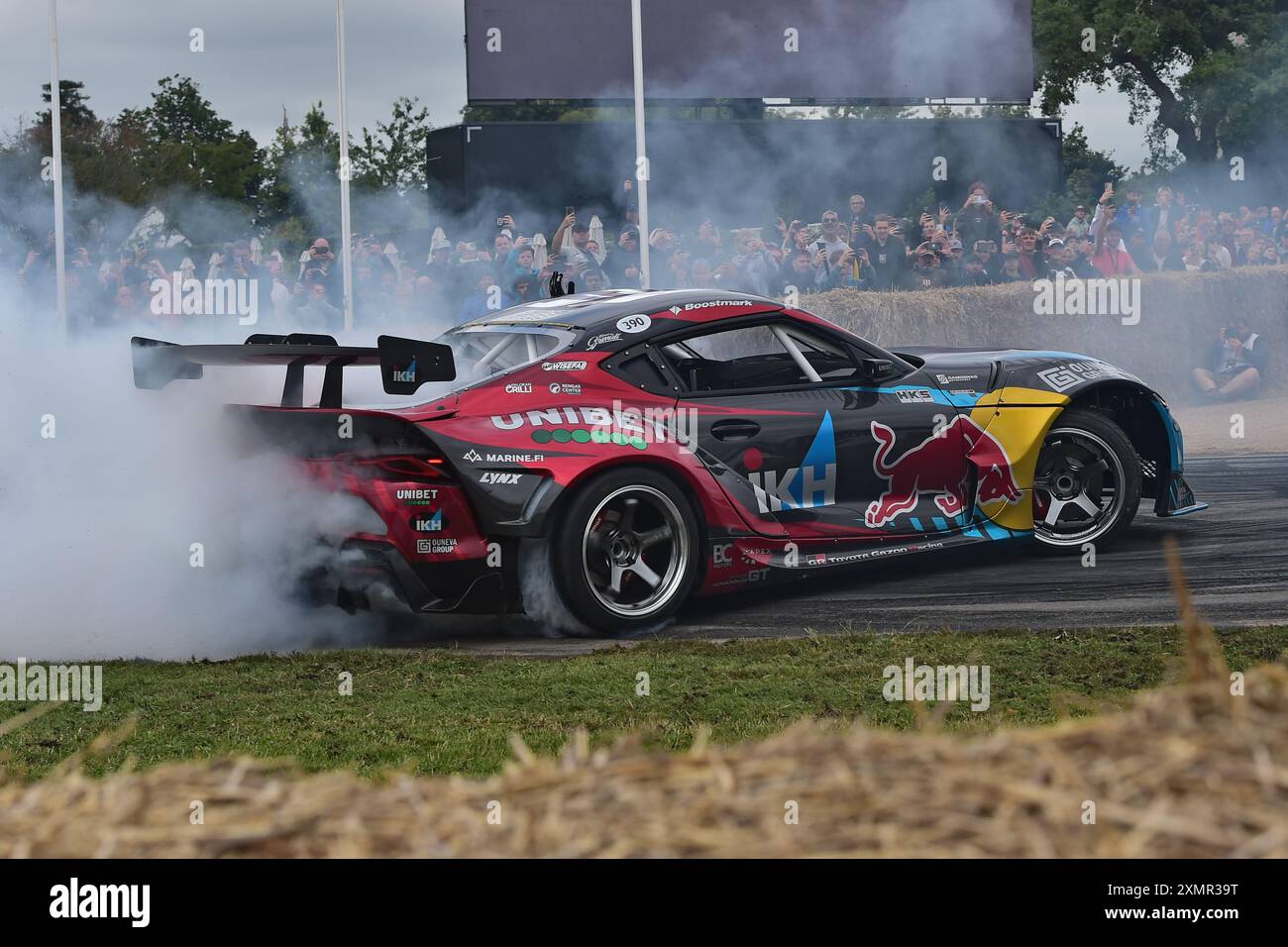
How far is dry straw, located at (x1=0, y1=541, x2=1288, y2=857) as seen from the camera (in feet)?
5.58

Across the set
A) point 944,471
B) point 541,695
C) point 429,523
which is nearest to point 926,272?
point 944,471

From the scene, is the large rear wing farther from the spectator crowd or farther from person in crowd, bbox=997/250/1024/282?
person in crowd, bbox=997/250/1024/282

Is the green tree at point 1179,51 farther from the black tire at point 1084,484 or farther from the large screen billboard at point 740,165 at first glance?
the black tire at point 1084,484

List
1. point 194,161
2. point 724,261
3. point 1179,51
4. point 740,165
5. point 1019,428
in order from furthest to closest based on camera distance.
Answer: point 194,161
point 1179,51
point 740,165
point 724,261
point 1019,428

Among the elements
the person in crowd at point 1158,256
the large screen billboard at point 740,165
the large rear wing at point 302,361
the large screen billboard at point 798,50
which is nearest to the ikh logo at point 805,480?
the large rear wing at point 302,361

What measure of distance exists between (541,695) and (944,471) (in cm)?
315

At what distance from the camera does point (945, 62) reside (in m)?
26.5

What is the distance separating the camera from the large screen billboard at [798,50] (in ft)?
85.2

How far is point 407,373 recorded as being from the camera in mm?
6863

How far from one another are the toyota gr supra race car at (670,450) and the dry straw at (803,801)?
483 centimetres

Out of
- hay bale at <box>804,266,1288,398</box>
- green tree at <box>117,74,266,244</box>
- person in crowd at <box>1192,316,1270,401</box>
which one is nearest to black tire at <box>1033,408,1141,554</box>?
hay bale at <box>804,266,1288,398</box>

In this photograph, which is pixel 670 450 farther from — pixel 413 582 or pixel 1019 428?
pixel 1019 428

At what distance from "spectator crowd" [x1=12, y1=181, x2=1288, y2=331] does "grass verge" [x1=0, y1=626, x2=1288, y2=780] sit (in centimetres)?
1107
